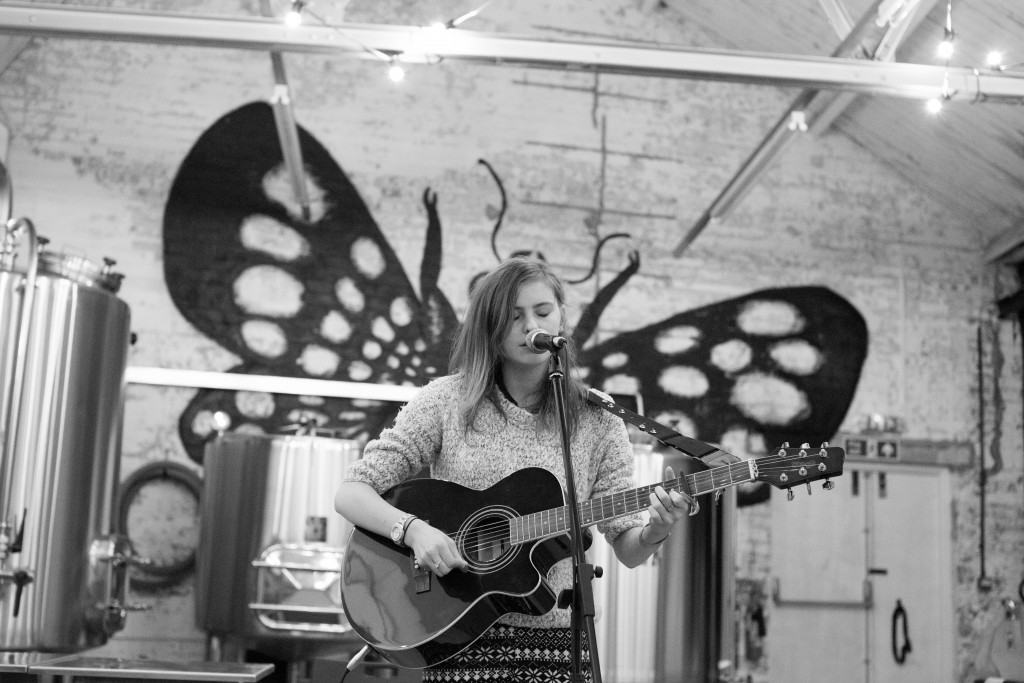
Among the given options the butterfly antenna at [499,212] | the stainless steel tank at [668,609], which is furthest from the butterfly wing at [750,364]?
the stainless steel tank at [668,609]

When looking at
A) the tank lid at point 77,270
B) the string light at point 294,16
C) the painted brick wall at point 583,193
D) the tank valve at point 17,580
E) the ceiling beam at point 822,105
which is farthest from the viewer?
the painted brick wall at point 583,193

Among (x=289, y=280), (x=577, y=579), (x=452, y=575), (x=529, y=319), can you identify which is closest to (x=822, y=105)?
(x=289, y=280)

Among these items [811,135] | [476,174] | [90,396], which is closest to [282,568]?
[90,396]

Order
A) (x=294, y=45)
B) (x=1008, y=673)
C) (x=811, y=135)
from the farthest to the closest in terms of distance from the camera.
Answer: (x=811, y=135)
(x=1008, y=673)
(x=294, y=45)

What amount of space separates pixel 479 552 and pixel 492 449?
0.23 m

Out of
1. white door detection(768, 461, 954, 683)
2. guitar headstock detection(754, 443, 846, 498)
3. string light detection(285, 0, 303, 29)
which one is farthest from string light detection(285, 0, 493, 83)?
white door detection(768, 461, 954, 683)

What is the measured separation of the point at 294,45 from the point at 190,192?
10.2 ft

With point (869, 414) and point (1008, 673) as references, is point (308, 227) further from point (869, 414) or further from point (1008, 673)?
point (1008, 673)

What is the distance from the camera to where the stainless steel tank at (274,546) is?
21.1 ft

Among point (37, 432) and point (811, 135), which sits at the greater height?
point (811, 135)

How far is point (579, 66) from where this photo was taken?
19.1ft

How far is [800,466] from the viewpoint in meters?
2.25

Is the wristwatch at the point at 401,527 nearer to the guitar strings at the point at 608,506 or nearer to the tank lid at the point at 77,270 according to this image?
the guitar strings at the point at 608,506

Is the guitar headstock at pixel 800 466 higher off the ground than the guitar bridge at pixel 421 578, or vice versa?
the guitar headstock at pixel 800 466
